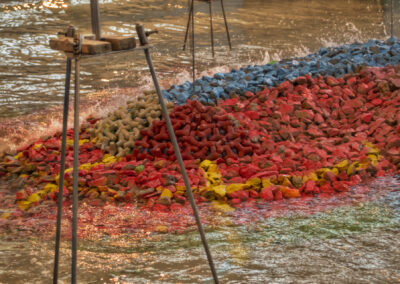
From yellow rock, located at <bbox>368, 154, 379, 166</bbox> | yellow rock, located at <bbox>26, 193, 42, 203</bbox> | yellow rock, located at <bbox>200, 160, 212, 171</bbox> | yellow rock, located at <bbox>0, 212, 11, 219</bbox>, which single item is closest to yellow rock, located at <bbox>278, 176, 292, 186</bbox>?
yellow rock, located at <bbox>200, 160, 212, 171</bbox>

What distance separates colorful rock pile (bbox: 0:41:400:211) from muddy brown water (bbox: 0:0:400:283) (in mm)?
284

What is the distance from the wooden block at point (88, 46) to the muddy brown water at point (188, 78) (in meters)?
0.98

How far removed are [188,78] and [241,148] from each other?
2121 mm

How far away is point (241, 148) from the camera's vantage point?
3.25 m

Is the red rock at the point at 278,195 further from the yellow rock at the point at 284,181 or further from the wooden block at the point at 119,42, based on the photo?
the wooden block at the point at 119,42

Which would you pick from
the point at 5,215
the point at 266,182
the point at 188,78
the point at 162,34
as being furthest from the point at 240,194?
the point at 162,34

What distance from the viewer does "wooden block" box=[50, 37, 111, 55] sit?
4.64 ft

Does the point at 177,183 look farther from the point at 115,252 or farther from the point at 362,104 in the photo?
the point at 362,104

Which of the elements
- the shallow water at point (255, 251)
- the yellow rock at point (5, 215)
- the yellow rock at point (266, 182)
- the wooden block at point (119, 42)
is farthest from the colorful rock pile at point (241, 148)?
the wooden block at point (119, 42)

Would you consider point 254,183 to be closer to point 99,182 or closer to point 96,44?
point 99,182

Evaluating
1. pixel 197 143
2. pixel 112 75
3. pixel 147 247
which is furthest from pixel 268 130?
pixel 112 75

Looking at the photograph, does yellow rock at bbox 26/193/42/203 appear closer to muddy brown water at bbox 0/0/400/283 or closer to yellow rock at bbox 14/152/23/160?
muddy brown water at bbox 0/0/400/283

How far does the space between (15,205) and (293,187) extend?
4.87 ft

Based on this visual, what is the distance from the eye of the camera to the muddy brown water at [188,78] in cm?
213
